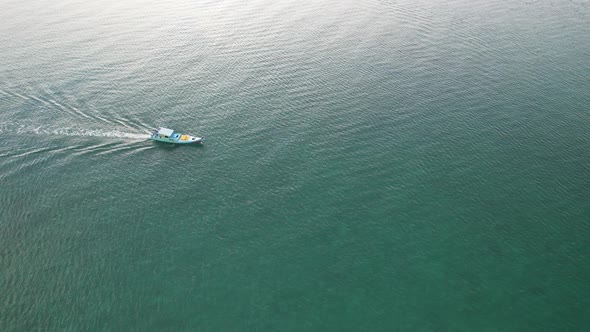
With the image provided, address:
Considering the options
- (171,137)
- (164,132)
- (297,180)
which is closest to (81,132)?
(164,132)

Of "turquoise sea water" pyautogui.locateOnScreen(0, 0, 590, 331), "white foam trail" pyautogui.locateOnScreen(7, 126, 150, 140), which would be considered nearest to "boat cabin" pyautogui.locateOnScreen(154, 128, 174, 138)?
"turquoise sea water" pyautogui.locateOnScreen(0, 0, 590, 331)

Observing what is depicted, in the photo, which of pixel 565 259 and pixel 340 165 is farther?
pixel 340 165

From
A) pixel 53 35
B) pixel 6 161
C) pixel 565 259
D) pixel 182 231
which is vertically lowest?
pixel 565 259

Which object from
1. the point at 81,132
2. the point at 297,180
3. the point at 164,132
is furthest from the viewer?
the point at 81,132

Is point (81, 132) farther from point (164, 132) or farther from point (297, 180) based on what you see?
point (297, 180)

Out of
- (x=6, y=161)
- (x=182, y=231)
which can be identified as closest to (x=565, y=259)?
(x=182, y=231)

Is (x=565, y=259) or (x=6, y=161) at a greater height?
(x=6, y=161)

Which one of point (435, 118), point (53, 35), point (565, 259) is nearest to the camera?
point (565, 259)

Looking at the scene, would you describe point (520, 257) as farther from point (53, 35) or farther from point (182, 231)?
point (53, 35)
